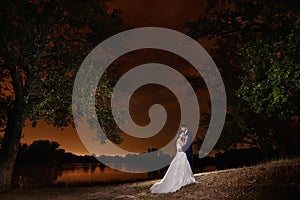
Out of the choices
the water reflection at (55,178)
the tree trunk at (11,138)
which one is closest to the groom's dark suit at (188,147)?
the tree trunk at (11,138)

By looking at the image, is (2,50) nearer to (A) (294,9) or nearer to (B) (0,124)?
(B) (0,124)

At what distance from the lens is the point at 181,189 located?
15.6 meters

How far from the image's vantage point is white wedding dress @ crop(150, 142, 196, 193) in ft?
52.2

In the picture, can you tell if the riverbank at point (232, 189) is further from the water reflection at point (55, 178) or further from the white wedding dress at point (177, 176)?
the water reflection at point (55, 178)

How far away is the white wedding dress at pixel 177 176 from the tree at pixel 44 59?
7.51 meters

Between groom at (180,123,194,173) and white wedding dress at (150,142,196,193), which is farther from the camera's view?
groom at (180,123,194,173)

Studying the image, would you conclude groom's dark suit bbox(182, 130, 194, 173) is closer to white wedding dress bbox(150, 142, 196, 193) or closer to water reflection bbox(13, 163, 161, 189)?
white wedding dress bbox(150, 142, 196, 193)

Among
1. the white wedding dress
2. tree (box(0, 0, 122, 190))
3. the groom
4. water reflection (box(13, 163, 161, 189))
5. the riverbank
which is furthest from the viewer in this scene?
water reflection (box(13, 163, 161, 189))

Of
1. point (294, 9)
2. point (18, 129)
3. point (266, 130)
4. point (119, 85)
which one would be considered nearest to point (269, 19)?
point (294, 9)

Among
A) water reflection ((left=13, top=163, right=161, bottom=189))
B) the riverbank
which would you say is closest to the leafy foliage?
the riverbank

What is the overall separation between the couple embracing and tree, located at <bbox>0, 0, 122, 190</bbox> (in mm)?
7102

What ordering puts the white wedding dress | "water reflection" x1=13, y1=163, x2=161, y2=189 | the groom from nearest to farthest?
1. the white wedding dress
2. the groom
3. "water reflection" x1=13, y1=163, x2=161, y2=189

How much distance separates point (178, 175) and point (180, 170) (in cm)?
24

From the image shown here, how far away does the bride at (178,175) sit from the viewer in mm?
15926
